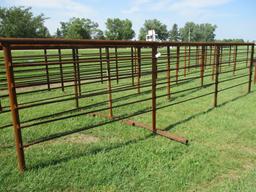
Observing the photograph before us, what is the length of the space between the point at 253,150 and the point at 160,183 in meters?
1.52

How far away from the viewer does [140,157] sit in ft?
9.78

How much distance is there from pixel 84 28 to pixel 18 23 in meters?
18.8

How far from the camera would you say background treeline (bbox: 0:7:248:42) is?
154ft

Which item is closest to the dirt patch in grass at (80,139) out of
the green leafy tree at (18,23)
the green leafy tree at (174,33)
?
the green leafy tree at (18,23)

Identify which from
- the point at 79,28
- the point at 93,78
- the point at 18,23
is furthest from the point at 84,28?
the point at 93,78

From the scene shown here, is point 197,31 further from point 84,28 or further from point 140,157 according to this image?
point 140,157

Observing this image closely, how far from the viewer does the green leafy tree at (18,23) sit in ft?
149

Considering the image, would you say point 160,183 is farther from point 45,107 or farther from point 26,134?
point 45,107

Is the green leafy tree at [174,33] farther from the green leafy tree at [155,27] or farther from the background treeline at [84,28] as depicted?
the green leafy tree at [155,27]

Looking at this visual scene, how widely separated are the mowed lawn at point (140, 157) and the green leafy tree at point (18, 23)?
46.4 meters

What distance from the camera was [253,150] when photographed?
10.7ft

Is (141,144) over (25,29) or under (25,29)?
under

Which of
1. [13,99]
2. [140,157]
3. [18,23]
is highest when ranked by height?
[18,23]

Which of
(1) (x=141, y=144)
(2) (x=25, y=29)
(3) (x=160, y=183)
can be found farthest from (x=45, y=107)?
(2) (x=25, y=29)
